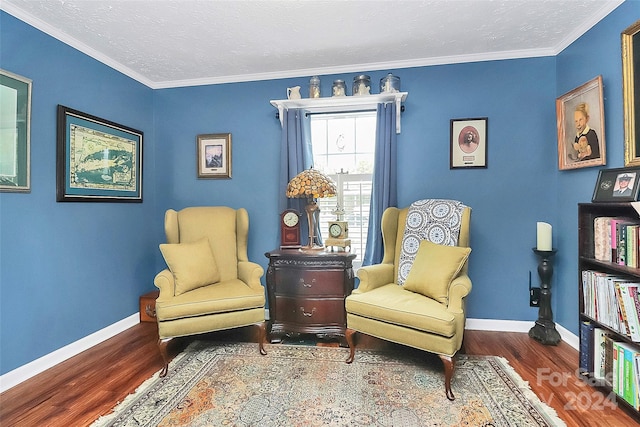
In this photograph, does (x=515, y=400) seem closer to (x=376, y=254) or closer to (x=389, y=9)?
(x=376, y=254)

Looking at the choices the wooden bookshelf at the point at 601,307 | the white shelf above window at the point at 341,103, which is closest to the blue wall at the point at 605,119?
the wooden bookshelf at the point at 601,307

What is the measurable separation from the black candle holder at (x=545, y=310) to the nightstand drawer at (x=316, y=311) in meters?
1.63

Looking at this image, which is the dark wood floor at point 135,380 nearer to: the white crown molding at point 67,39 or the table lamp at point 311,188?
the table lamp at point 311,188

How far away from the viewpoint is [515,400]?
1.96 meters

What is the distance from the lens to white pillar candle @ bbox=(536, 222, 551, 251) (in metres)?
2.71

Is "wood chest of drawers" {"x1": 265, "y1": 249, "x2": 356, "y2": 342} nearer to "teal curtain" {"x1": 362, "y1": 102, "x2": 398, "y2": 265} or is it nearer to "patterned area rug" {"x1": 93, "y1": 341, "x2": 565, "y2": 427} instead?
"patterned area rug" {"x1": 93, "y1": 341, "x2": 565, "y2": 427}

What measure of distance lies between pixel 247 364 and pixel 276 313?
52 cm

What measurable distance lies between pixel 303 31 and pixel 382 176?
139cm

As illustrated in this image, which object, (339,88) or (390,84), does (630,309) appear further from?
(339,88)

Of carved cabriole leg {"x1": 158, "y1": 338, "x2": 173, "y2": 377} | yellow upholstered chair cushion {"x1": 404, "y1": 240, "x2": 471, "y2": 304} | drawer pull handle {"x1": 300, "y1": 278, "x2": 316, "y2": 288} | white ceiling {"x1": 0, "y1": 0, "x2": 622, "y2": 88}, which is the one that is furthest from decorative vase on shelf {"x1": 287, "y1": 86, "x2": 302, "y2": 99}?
carved cabriole leg {"x1": 158, "y1": 338, "x2": 173, "y2": 377}

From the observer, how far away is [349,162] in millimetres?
3412

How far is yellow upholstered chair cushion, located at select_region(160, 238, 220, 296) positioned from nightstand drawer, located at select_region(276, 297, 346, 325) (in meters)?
0.69

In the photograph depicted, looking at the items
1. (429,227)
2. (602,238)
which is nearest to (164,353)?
(429,227)

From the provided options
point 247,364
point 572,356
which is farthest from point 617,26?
point 247,364
